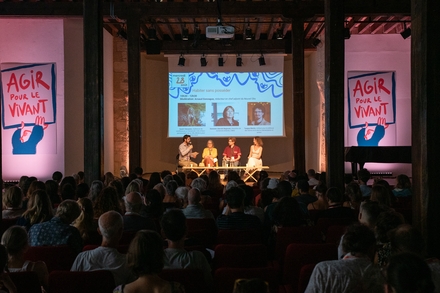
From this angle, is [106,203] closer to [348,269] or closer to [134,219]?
[134,219]

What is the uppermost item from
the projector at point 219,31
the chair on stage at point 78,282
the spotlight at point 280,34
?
the spotlight at point 280,34

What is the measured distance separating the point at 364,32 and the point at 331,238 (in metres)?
13.1

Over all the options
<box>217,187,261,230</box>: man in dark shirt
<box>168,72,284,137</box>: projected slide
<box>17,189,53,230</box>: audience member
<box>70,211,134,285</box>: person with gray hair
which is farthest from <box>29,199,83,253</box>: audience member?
<box>168,72,284,137</box>: projected slide

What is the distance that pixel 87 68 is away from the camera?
9.37 meters

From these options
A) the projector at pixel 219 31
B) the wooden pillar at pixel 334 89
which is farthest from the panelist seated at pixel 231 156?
the wooden pillar at pixel 334 89

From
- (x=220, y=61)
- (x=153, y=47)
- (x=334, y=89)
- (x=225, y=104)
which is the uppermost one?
(x=153, y=47)

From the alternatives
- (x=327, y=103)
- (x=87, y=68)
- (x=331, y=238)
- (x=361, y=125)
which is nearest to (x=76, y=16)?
(x=87, y=68)

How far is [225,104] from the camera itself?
18.4 meters

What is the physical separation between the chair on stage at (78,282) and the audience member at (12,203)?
2.97 metres

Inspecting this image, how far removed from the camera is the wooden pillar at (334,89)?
30.6 feet

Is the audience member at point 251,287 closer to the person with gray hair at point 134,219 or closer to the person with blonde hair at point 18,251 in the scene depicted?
the person with blonde hair at point 18,251

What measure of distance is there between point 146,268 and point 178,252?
0.81 meters

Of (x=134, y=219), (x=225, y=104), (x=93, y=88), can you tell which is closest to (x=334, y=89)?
(x=93, y=88)

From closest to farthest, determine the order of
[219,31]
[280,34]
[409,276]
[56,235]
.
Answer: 1. [409,276]
2. [56,235]
3. [219,31]
4. [280,34]
